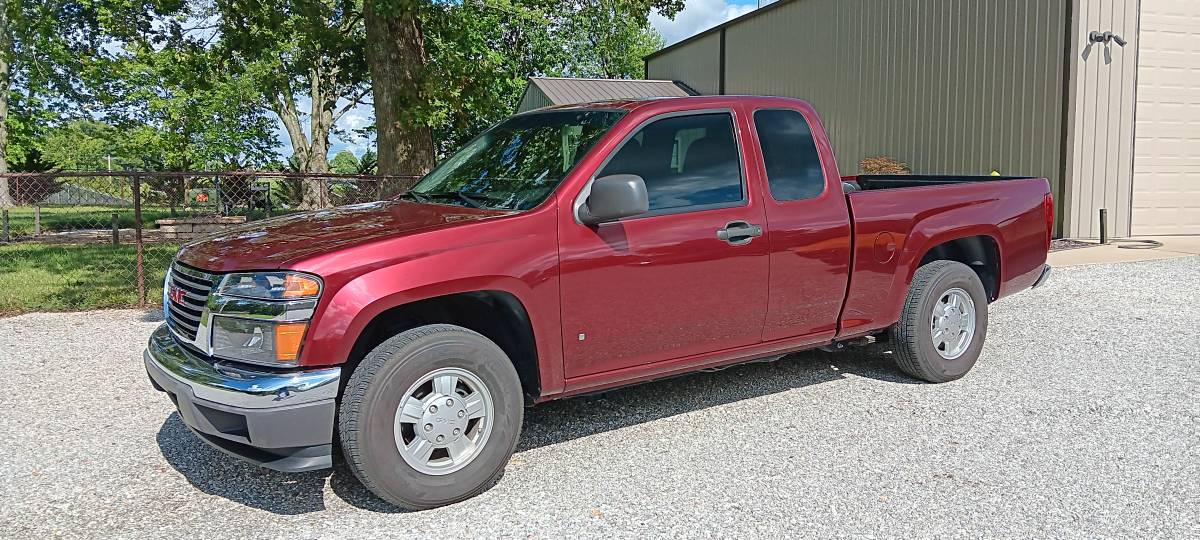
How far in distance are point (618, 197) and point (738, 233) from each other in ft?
3.06

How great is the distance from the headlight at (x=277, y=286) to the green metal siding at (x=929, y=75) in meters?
13.5

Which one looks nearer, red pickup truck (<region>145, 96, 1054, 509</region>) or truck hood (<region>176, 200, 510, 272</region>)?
red pickup truck (<region>145, 96, 1054, 509</region>)

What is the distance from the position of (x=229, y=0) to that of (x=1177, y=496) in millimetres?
10825

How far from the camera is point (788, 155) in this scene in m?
5.16

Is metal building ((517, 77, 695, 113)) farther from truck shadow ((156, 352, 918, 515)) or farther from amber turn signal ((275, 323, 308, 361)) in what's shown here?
amber turn signal ((275, 323, 308, 361))

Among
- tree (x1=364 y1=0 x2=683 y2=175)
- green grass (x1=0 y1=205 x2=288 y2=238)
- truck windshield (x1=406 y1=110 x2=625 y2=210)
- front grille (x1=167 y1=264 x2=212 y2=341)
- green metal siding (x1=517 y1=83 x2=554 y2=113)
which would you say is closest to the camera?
front grille (x1=167 y1=264 x2=212 y2=341)

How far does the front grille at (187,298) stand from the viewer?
3.90 m

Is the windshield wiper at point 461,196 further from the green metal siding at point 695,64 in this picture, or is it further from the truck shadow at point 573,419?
the green metal siding at point 695,64

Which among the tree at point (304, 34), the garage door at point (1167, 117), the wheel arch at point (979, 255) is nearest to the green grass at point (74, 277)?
the tree at point (304, 34)

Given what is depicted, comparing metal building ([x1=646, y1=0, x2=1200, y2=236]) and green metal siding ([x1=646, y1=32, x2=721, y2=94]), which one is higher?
green metal siding ([x1=646, y1=32, x2=721, y2=94])

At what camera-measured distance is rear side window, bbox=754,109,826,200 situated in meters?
5.04

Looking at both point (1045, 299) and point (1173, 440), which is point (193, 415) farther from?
point (1045, 299)

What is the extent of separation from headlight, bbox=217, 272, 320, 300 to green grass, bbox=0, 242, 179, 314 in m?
6.58

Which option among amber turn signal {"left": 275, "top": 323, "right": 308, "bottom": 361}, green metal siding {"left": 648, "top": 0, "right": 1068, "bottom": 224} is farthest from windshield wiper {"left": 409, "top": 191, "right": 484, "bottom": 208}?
green metal siding {"left": 648, "top": 0, "right": 1068, "bottom": 224}
